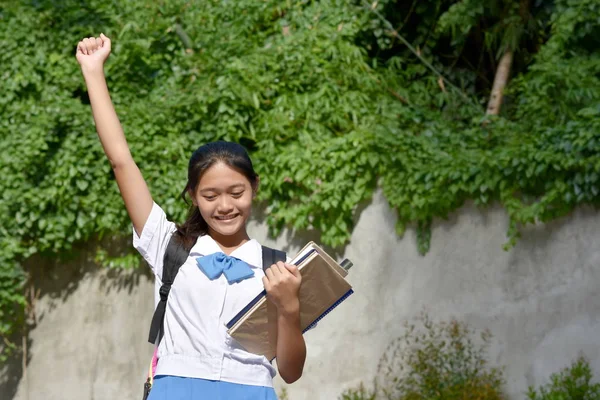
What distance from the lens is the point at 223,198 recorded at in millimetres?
2373

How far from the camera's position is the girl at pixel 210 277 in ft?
7.37

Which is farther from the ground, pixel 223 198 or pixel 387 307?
pixel 387 307

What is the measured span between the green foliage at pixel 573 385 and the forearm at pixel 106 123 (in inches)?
142

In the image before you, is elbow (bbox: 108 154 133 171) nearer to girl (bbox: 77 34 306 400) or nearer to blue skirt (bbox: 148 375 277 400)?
girl (bbox: 77 34 306 400)

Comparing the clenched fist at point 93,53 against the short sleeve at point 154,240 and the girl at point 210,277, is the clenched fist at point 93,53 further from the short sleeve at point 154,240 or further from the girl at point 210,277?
the short sleeve at point 154,240

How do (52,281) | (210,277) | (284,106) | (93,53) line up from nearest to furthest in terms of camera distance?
(210,277), (93,53), (284,106), (52,281)

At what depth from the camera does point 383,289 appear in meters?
6.32

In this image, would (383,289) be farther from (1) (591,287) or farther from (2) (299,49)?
(2) (299,49)

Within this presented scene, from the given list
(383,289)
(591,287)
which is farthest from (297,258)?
(383,289)

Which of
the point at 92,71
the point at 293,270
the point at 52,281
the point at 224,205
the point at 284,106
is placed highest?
the point at 284,106

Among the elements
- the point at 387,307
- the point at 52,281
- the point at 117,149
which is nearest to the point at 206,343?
the point at 117,149

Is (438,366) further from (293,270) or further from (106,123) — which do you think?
(293,270)

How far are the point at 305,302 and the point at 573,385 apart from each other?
3.50 meters

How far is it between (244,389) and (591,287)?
11.9 feet
